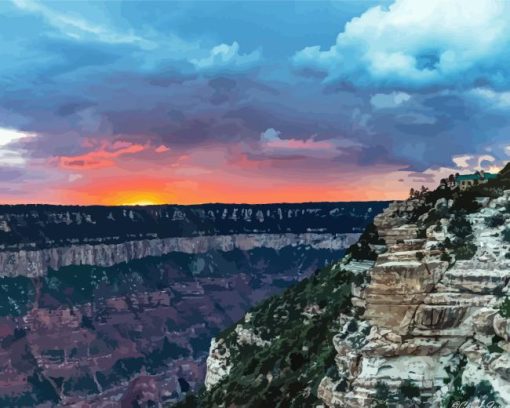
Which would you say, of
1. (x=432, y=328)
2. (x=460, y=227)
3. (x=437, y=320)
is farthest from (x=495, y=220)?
(x=432, y=328)

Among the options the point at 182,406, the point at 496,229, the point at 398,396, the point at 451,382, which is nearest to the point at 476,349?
the point at 451,382

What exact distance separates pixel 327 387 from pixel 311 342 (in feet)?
91.4

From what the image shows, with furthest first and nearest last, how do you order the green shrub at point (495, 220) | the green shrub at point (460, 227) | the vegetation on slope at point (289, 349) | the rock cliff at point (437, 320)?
the vegetation on slope at point (289, 349), the green shrub at point (495, 220), the green shrub at point (460, 227), the rock cliff at point (437, 320)

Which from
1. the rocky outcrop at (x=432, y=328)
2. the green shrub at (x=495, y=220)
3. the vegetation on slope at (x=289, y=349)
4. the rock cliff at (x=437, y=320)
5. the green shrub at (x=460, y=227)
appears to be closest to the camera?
the rock cliff at (x=437, y=320)

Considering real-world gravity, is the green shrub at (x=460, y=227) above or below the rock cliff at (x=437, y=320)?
above

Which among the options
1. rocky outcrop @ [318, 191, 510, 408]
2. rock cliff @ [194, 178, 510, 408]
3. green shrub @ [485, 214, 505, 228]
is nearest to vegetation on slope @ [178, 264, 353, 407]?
rock cliff @ [194, 178, 510, 408]

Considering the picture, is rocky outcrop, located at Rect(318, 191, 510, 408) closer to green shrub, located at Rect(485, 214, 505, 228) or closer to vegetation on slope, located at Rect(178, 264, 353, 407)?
green shrub, located at Rect(485, 214, 505, 228)

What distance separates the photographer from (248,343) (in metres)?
95.1

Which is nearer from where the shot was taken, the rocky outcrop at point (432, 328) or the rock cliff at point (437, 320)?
the rock cliff at point (437, 320)

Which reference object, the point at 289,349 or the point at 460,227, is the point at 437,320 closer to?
the point at 460,227

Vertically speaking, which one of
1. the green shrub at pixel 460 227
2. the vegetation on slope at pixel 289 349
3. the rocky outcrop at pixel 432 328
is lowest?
the vegetation on slope at pixel 289 349

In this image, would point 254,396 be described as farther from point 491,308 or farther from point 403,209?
point 491,308

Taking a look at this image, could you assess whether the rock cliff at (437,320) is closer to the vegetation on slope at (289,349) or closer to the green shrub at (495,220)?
the green shrub at (495,220)

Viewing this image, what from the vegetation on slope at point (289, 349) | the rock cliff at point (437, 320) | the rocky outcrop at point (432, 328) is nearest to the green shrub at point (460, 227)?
the rock cliff at point (437, 320)
